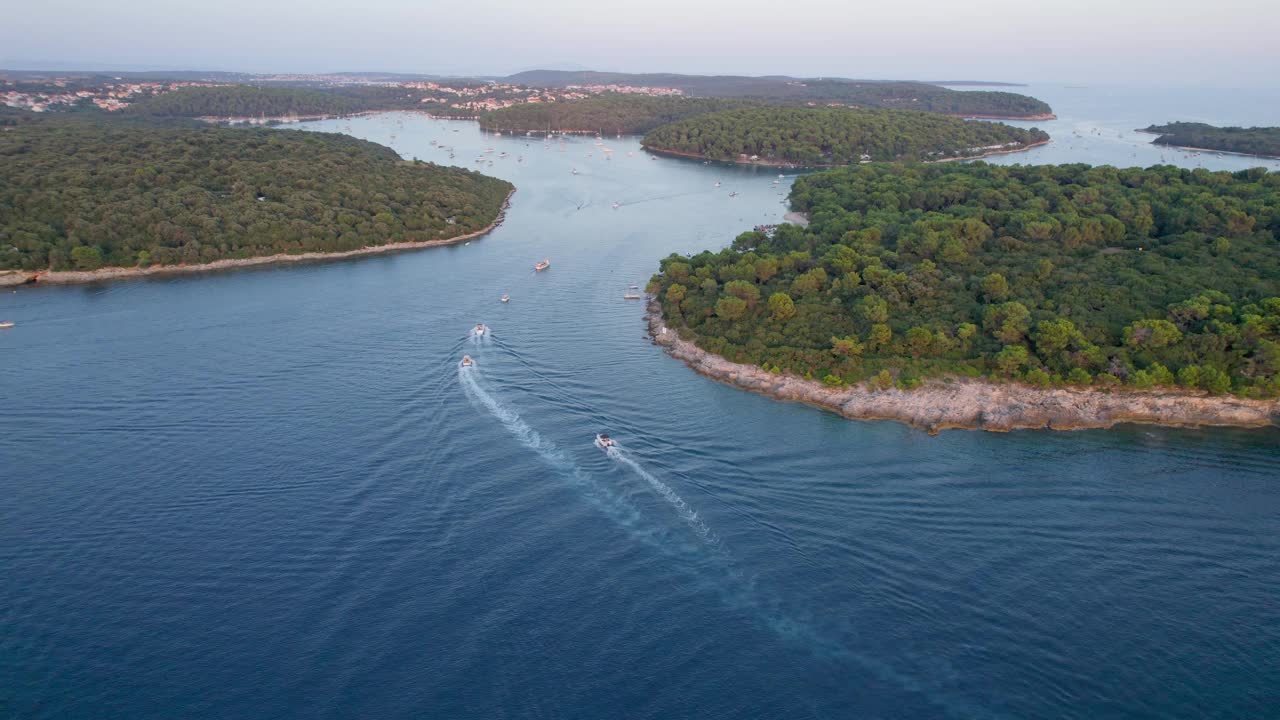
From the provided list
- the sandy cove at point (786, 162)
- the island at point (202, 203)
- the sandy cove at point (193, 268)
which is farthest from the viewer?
the sandy cove at point (786, 162)

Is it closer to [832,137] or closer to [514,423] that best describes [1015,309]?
[514,423]

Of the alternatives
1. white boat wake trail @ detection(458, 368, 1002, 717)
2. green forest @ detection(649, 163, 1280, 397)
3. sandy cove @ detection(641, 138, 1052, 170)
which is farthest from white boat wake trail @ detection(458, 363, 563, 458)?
sandy cove @ detection(641, 138, 1052, 170)

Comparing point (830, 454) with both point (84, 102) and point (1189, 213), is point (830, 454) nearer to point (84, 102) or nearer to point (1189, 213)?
point (1189, 213)

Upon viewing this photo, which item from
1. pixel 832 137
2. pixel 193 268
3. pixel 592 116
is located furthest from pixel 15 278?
pixel 592 116

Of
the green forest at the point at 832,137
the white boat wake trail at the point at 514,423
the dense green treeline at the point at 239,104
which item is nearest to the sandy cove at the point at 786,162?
the green forest at the point at 832,137

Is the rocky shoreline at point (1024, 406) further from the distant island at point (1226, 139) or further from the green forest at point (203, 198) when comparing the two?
the distant island at point (1226, 139)

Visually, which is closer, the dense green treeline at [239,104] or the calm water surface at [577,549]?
the calm water surface at [577,549]

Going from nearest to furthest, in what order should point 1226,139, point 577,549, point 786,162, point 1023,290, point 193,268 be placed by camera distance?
1. point 577,549
2. point 1023,290
3. point 193,268
4. point 1226,139
5. point 786,162

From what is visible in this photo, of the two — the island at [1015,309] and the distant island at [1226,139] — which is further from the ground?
the distant island at [1226,139]
